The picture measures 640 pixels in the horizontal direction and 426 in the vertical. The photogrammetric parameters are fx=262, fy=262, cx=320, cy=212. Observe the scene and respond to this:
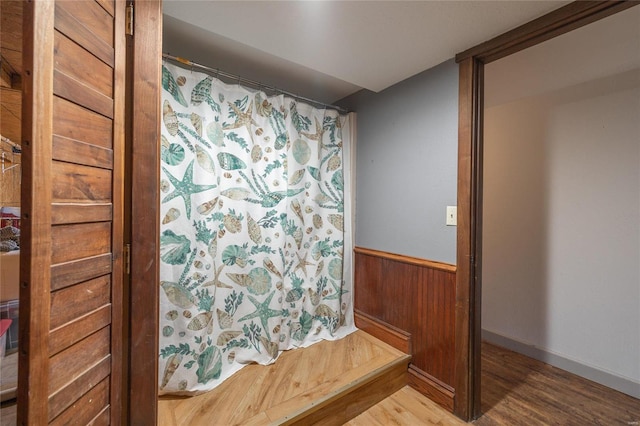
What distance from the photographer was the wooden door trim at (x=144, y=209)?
825 mm

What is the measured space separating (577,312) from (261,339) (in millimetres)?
2232

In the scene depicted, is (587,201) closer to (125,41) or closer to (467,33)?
(467,33)

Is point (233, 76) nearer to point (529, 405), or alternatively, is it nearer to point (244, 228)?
point (244, 228)

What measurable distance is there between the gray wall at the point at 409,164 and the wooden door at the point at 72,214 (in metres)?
1.56

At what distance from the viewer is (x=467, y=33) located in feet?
4.29

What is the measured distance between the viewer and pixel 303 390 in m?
1.46

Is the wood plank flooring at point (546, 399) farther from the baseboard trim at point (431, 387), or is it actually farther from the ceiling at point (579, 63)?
the ceiling at point (579, 63)

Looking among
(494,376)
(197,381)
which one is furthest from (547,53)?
(197,381)

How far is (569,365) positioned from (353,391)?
165 centimetres

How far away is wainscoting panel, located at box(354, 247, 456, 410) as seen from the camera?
1535 millimetres

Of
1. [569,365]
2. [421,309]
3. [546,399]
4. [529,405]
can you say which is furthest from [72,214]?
[569,365]

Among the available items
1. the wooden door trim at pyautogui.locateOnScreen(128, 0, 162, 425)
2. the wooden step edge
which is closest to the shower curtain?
the wooden step edge

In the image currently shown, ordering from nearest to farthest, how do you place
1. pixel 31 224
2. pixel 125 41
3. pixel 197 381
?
pixel 31 224
pixel 125 41
pixel 197 381

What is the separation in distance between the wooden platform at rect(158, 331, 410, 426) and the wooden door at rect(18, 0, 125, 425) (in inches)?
25.5
